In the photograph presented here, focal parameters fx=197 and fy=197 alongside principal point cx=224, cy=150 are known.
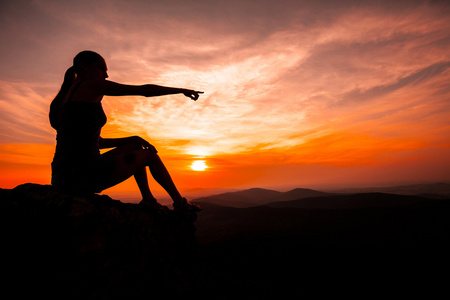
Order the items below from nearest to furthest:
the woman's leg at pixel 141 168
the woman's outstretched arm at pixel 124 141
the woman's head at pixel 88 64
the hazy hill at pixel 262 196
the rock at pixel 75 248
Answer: the rock at pixel 75 248 < the woman's leg at pixel 141 168 < the woman's head at pixel 88 64 < the woman's outstretched arm at pixel 124 141 < the hazy hill at pixel 262 196

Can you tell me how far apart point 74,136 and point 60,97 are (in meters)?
0.66

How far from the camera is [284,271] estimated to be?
8.45 metres

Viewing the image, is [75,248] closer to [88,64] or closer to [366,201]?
[88,64]

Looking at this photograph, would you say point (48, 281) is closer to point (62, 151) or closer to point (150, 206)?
point (62, 151)

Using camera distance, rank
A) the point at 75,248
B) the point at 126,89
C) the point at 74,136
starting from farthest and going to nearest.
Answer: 1. the point at 126,89
2. the point at 74,136
3. the point at 75,248

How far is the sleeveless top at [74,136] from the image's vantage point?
7.63 ft

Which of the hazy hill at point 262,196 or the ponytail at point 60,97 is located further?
the hazy hill at point 262,196

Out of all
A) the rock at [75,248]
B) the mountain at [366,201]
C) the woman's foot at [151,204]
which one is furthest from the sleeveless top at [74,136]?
the mountain at [366,201]

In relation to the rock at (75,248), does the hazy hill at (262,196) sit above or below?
below

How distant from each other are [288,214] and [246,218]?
6.73 metres

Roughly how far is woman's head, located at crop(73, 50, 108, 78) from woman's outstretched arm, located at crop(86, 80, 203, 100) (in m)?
0.41

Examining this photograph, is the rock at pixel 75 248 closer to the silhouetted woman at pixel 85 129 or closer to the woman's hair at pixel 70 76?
the silhouetted woman at pixel 85 129

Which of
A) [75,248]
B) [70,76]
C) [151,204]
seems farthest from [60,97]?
[151,204]

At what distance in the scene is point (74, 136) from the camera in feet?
7.69
